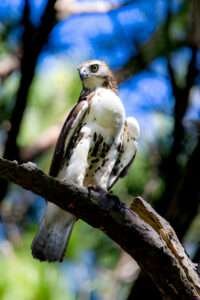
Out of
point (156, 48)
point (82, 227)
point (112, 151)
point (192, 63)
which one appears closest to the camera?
point (112, 151)

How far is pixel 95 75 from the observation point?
3.87 m

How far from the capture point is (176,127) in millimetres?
4238

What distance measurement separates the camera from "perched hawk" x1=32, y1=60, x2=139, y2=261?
3.54 metres

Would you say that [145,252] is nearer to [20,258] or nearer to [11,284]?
[11,284]

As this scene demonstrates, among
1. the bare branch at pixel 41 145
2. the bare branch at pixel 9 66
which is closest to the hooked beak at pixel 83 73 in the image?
the bare branch at pixel 41 145

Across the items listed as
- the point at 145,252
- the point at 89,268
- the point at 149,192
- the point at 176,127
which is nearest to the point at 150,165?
the point at 149,192

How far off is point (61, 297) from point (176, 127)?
1.08 meters

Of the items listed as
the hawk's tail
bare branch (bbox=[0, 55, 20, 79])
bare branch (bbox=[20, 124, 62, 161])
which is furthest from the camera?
bare branch (bbox=[0, 55, 20, 79])

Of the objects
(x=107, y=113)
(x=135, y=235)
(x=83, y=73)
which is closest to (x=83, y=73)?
(x=83, y=73)

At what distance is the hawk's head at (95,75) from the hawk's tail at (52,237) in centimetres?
57

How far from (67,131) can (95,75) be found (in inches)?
16.5

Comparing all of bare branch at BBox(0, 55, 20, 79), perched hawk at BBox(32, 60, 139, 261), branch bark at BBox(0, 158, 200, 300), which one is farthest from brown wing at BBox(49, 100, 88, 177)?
bare branch at BBox(0, 55, 20, 79)

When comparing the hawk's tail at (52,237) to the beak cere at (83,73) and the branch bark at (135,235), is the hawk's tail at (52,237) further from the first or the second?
the branch bark at (135,235)

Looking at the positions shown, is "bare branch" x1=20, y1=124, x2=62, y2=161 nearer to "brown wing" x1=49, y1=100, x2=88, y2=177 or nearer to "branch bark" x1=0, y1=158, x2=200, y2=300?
"brown wing" x1=49, y1=100, x2=88, y2=177
